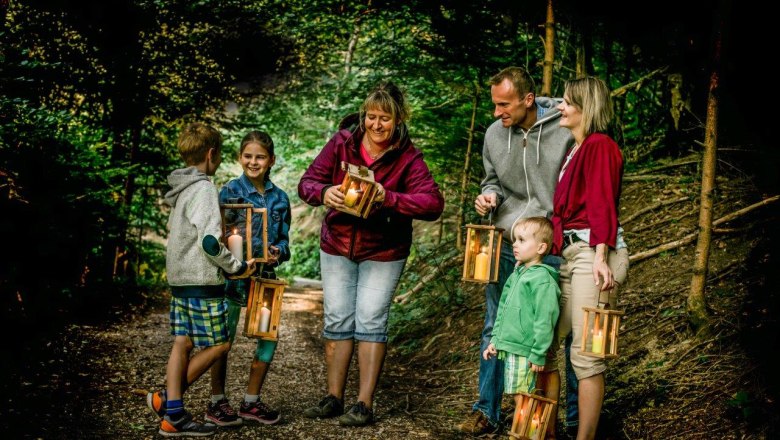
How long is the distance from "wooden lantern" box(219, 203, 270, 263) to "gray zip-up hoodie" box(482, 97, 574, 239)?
4.77ft

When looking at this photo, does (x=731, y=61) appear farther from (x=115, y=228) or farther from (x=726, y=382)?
(x=115, y=228)

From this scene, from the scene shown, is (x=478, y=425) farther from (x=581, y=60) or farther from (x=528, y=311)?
(x=581, y=60)

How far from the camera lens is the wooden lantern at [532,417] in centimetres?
339

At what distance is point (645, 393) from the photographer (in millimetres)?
4066

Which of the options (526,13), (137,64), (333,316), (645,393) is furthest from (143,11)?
(645,393)

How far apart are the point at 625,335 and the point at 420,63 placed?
411cm

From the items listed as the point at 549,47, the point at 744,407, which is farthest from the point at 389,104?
the point at 744,407

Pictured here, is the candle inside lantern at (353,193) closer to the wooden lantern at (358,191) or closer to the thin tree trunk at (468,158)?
the wooden lantern at (358,191)

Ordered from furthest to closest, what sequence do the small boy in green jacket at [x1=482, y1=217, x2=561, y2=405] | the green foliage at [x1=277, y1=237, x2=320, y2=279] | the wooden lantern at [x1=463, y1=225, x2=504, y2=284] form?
the green foliage at [x1=277, y1=237, x2=320, y2=279] < the wooden lantern at [x1=463, y1=225, x2=504, y2=284] < the small boy in green jacket at [x1=482, y1=217, x2=561, y2=405]

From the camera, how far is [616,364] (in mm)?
4625

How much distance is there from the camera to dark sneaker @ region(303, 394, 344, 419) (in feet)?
14.2

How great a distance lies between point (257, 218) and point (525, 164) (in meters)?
1.75

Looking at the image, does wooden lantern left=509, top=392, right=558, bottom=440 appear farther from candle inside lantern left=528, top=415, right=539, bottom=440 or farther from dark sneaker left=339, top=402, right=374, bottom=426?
dark sneaker left=339, top=402, right=374, bottom=426

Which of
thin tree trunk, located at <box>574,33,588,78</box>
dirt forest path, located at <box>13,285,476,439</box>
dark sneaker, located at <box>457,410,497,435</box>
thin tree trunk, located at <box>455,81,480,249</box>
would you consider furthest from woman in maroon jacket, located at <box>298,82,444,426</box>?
thin tree trunk, located at <box>455,81,480,249</box>
